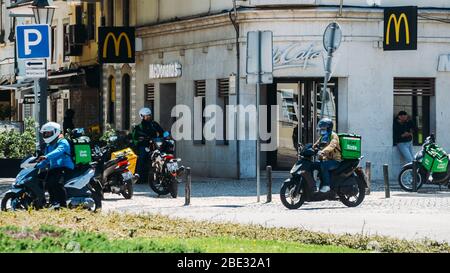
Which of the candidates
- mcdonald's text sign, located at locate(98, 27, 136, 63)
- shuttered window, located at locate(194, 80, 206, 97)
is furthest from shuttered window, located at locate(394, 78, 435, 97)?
mcdonald's text sign, located at locate(98, 27, 136, 63)

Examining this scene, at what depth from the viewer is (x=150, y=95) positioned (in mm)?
41656

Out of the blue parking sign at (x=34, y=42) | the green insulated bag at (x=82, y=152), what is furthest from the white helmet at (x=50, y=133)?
the blue parking sign at (x=34, y=42)

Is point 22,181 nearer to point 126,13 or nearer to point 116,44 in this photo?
point 116,44

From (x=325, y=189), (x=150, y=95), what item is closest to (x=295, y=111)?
(x=150, y=95)

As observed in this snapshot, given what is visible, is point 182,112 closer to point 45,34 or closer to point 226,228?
point 45,34

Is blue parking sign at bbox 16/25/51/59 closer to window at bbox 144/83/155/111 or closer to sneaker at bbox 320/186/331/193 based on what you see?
sneaker at bbox 320/186/331/193

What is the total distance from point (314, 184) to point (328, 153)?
690 millimetres

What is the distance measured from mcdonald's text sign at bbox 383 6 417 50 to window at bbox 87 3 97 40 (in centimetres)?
1687

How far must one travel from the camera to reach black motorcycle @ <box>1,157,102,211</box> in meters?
20.7

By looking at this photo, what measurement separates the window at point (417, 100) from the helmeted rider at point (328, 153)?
10898mm

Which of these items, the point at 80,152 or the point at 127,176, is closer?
the point at 80,152
